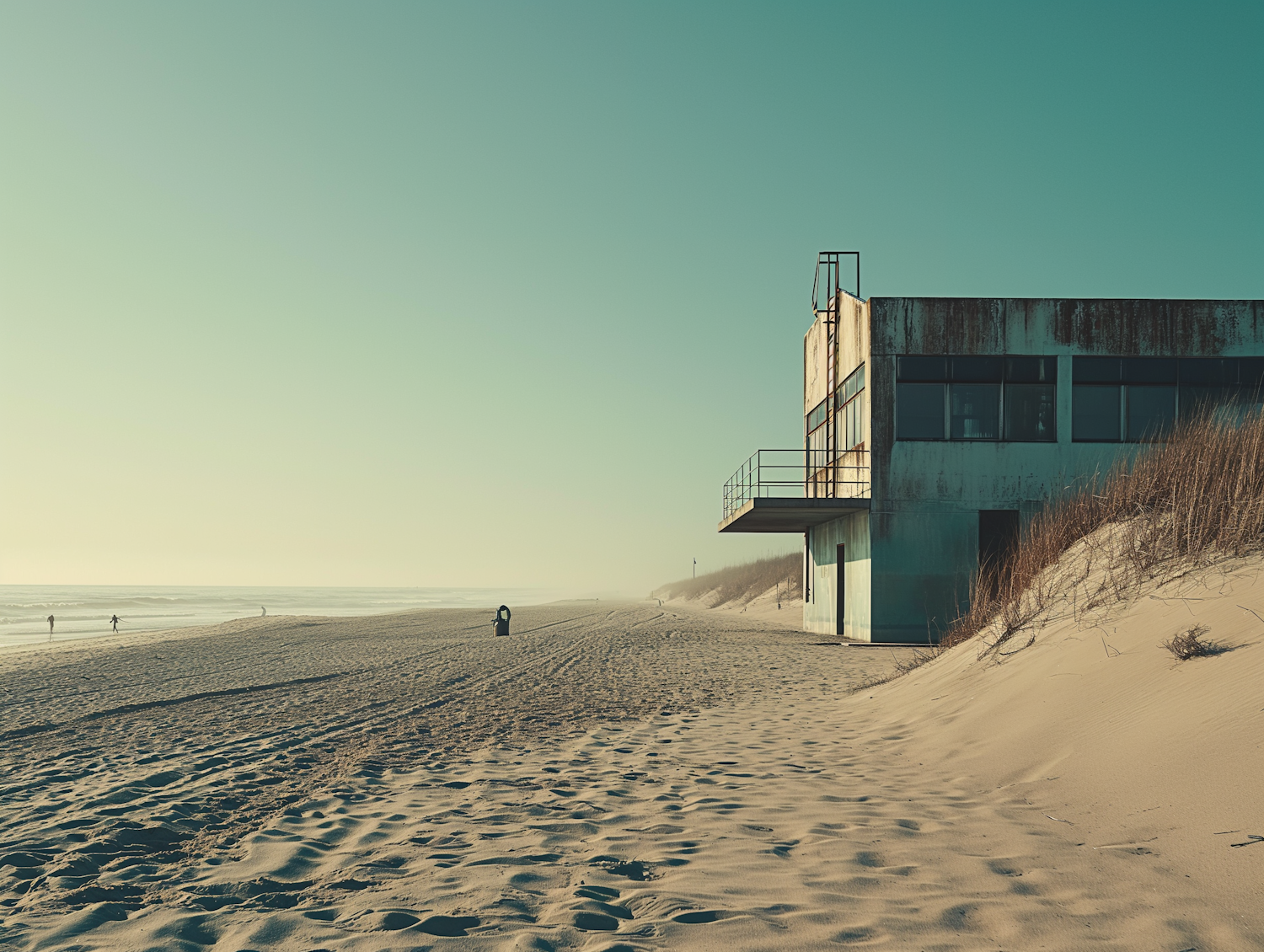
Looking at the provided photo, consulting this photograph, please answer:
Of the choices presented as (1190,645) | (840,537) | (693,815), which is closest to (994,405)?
(840,537)

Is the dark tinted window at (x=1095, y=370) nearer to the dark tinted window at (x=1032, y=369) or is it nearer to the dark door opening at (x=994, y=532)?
the dark tinted window at (x=1032, y=369)

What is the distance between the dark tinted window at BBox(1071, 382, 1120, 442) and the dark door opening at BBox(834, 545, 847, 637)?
596 cm

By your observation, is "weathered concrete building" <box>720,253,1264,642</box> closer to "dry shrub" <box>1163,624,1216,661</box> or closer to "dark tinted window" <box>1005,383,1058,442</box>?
"dark tinted window" <box>1005,383,1058,442</box>

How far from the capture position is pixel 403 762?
732 cm

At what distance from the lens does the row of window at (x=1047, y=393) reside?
1861 centimetres

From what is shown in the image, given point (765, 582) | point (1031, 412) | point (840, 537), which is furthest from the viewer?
point (765, 582)

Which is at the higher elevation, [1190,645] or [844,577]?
[1190,645]

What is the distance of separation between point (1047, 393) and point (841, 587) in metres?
6.74

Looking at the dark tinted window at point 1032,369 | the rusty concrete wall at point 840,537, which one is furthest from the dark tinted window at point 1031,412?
the rusty concrete wall at point 840,537

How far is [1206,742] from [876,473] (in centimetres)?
1421

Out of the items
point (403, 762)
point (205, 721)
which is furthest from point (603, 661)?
point (403, 762)

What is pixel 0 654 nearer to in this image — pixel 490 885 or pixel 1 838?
pixel 1 838

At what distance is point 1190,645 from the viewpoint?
20.6 ft

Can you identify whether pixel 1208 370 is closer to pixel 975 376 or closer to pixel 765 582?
pixel 975 376
